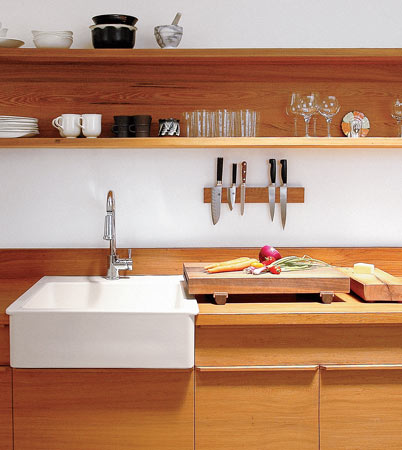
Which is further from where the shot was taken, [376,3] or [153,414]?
[376,3]

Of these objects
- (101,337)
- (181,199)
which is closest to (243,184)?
(181,199)

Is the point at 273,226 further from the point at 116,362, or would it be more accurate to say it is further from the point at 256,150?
the point at 116,362

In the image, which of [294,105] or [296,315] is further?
[294,105]

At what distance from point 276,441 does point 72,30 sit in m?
1.95

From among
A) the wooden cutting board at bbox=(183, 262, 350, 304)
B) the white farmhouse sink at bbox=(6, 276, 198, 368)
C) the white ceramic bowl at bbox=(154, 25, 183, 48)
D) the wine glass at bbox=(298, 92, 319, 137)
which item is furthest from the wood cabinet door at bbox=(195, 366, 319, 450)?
the white ceramic bowl at bbox=(154, 25, 183, 48)

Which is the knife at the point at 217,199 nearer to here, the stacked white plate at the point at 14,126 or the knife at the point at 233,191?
the knife at the point at 233,191

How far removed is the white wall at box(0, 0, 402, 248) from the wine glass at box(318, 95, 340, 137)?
0.72 ft

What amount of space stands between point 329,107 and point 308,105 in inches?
4.0

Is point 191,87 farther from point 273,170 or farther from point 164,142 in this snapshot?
point 273,170

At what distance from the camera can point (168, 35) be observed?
2.55 m

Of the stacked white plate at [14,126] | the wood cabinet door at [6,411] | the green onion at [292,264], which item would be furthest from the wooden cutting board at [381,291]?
the stacked white plate at [14,126]

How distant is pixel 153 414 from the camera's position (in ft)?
7.16

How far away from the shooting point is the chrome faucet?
262cm

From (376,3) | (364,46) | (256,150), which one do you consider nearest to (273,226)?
(256,150)
